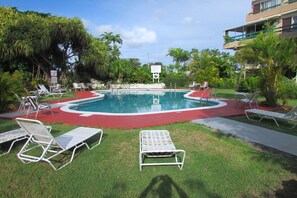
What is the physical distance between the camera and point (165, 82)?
100 ft

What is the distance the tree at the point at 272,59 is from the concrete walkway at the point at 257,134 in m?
4.89

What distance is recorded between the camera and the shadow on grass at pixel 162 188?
3.25 metres

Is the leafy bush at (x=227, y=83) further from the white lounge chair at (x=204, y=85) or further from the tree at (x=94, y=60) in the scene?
the tree at (x=94, y=60)

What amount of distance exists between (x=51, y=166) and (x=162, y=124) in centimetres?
402

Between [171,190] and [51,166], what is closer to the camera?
[171,190]

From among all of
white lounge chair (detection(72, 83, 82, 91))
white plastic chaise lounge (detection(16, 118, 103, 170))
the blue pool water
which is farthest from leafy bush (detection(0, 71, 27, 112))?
white lounge chair (detection(72, 83, 82, 91))

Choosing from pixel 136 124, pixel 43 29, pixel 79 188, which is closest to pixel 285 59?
pixel 136 124

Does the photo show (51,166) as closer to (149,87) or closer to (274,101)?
(274,101)

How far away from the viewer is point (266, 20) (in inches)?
1092

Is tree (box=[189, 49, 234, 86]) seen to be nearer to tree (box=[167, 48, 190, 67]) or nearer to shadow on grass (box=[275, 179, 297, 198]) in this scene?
tree (box=[167, 48, 190, 67])

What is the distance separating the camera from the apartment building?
24.5 meters

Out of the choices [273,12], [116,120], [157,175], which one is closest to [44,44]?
[116,120]

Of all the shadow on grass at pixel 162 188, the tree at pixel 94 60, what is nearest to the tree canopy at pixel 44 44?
the tree at pixel 94 60

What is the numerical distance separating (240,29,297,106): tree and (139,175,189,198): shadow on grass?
947cm
